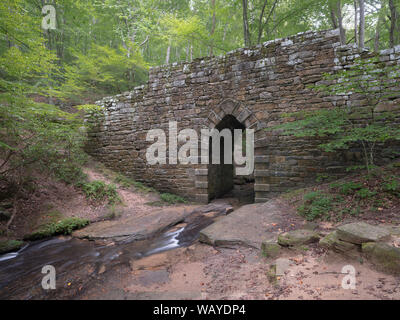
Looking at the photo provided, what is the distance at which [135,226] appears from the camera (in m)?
4.94

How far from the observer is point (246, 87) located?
6.10m

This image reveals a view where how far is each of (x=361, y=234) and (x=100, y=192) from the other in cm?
623

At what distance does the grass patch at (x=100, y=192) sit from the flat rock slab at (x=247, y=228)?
3.49 metres

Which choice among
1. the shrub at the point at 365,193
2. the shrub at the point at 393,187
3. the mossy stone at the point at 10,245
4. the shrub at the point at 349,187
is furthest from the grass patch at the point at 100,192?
the shrub at the point at 393,187

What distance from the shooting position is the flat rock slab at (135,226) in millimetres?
4484

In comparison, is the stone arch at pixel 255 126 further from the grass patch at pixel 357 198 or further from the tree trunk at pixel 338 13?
the tree trunk at pixel 338 13

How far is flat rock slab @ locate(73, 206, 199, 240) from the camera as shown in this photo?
4.48 m

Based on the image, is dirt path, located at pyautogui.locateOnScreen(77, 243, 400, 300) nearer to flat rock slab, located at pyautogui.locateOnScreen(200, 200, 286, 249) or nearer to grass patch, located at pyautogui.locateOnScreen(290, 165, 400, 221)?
flat rock slab, located at pyautogui.locateOnScreen(200, 200, 286, 249)

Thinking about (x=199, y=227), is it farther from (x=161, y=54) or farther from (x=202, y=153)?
(x=161, y=54)

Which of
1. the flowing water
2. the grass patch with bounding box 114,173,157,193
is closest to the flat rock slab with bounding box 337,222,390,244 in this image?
the flowing water

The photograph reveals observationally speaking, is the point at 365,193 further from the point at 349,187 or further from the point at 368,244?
the point at 368,244

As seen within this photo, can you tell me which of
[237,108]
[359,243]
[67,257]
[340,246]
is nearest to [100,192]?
[67,257]
